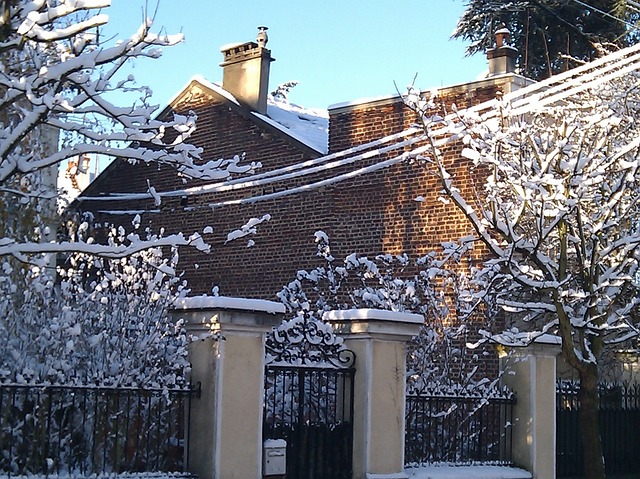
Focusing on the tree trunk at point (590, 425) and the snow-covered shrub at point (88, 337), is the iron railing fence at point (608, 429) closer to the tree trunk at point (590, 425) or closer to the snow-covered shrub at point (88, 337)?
the tree trunk at point (590, 425)

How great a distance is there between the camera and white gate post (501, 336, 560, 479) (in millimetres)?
10438

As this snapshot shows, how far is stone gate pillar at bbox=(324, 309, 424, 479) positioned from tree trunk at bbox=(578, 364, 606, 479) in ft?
7.66

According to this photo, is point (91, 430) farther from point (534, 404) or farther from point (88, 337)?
point (534, 404)

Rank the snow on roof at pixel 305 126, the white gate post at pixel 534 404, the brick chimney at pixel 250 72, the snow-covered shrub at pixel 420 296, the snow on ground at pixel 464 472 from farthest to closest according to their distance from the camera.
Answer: the brick chimney at pixel 250 72
the snow on roof at pixel 305 126
the snow-covered shrub at pixel 420 296
the white gate post at pixel 534 404
the snow on ground at pixel 464 472

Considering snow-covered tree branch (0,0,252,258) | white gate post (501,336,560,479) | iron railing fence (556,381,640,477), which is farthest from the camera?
iron railing fence (556,381,640,477)

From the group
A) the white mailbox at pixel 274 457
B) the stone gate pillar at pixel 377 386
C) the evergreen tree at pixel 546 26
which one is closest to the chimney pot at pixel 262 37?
the evergreen tree at pixel 546 26

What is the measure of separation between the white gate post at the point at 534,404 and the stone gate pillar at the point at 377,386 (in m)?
2.00

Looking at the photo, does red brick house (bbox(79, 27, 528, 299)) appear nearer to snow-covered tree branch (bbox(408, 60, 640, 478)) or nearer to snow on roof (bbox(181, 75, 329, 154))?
snow on roof (bbox(181, 75, 329, 154))

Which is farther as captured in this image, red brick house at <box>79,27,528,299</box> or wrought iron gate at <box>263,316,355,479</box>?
red brick house at <box>79,27,528,299</box>

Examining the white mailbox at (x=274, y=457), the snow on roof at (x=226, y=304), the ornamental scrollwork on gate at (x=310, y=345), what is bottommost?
the white mailbox at (x=274, y=457)

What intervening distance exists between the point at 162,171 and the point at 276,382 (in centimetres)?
1057

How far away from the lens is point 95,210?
63.1 ft

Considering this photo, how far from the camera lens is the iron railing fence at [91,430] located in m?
7.00

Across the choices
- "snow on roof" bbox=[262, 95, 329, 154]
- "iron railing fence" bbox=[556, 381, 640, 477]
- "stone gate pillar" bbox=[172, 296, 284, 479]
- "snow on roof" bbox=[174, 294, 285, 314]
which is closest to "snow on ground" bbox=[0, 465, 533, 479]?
"iron railing fence" bbox=[556, 381, 640, 477]
